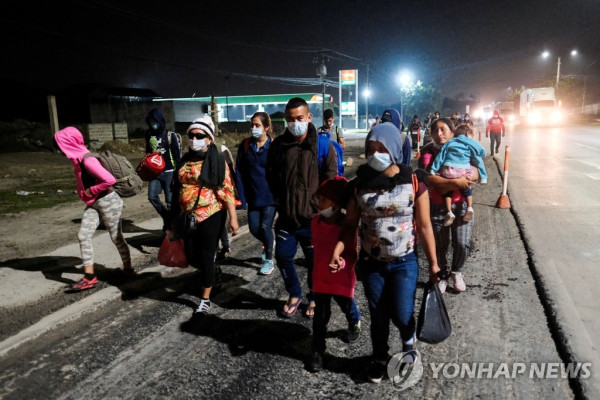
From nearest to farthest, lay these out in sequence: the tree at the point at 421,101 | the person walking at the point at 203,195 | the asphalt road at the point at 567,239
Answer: the asphalt road at the point at 567,239 < the person walking at the point at 203,195 < the tree at the point at 421,101

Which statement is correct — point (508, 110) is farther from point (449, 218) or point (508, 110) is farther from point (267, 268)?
point (267, 268)

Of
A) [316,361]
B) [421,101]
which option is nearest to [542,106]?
[316,361]

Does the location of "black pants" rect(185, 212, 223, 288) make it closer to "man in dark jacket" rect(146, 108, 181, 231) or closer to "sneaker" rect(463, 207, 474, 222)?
"man in dark jacket" rect(146, 108, 181, 231)

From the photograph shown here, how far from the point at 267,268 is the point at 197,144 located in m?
2.12

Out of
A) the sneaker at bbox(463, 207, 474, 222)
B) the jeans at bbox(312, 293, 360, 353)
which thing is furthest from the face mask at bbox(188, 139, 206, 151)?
the sneaker at bbox(463, 207, 474, 222)

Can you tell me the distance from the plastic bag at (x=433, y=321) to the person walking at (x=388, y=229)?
95 millimetres

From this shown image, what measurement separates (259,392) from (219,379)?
14.8 inches

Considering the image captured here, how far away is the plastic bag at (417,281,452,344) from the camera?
304 centimetres

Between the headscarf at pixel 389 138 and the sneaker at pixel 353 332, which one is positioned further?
the sneaker at pixel 353 332

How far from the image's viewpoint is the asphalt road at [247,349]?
3.21 meters

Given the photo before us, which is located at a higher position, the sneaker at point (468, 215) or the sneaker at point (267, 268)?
the sneaker at point (468, 215)

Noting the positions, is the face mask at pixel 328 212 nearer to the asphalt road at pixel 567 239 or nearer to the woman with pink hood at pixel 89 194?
the asphalt road at pixel 567 239

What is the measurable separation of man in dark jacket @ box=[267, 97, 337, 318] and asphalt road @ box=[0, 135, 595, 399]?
2.88ft

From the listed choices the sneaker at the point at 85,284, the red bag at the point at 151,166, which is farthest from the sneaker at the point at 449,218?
the sneaker at the point at 85,284
